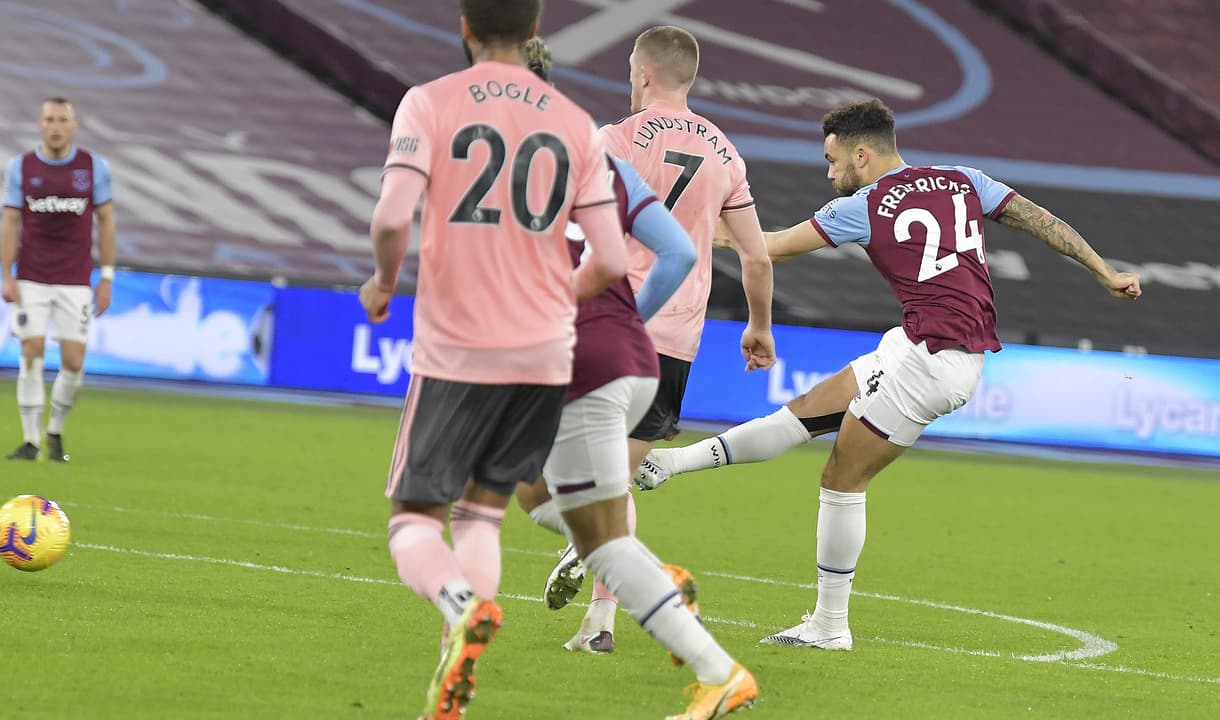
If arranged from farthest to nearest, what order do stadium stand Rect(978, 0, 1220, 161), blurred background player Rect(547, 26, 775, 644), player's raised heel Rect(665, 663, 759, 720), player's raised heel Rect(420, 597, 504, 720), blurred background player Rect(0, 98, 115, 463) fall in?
1. stadium stand Rect(978, 0, 1220, 161)
2. blurred background player Rect(0, 98, 115, 463)
3. blurred background player Rect(547, 26, 775, 644)
4. player's raised heel Rect(665, 663, 759, 720)
5. player's raised heel Rect(420, 597, 504, 720)

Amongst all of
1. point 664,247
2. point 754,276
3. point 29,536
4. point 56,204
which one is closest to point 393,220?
point 664,247

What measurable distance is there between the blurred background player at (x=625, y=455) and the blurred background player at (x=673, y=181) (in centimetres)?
96

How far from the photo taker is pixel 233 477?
11.2 meters

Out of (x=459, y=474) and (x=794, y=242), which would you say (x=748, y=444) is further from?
(x=459, y=474)

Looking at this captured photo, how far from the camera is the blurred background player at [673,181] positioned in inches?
235

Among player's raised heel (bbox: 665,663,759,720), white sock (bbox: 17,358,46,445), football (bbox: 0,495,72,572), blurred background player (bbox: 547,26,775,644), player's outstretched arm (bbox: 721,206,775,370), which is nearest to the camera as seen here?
player's raised heel (bbox: 665,663,759,720)

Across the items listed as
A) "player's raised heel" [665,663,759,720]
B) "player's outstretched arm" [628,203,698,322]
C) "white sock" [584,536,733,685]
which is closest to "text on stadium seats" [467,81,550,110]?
"player's outstretched arm" [628,203,698,322]

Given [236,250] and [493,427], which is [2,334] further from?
[493,427]

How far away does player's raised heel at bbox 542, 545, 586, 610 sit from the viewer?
19.3ft

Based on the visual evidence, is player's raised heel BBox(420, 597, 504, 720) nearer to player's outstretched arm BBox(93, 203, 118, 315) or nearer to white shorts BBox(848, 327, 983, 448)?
white shorts BBox(848, 327, 983, 448)

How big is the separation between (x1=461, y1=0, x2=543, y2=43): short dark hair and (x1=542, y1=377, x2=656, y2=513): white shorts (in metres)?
1.02

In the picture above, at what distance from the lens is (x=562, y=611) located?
6891 mm

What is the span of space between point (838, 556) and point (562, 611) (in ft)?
3.77

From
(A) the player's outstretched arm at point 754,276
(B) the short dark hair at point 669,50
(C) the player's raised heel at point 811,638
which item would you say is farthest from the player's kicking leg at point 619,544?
(C) the player's raised heel at point 811,638
